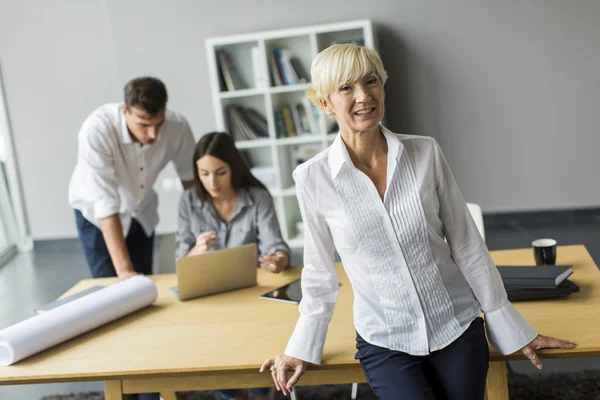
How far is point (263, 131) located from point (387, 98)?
100 centimetres

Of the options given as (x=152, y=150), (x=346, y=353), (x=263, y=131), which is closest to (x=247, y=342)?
(x=346, y=353)

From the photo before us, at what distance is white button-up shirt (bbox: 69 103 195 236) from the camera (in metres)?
3.33

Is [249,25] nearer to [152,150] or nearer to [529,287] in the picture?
[152,150]

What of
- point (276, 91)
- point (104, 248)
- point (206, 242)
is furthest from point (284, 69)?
point (206, 242)

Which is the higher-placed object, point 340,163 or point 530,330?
point 340,163

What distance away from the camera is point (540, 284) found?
225 cm

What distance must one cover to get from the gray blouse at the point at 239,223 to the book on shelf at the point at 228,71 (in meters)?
2.66

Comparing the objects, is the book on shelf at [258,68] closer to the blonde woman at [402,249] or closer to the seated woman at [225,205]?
the seated woman at [225,205]

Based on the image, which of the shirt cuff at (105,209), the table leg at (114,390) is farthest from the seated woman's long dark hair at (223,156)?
the table leg at (114,390)

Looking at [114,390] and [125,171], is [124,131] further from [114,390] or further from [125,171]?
[114,390]

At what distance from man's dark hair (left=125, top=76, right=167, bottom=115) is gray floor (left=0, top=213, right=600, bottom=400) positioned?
2.22 meters

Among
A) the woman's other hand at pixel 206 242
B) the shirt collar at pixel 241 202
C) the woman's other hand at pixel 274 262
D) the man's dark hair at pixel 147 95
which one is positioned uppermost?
the man's dark hair at pixel 147 95

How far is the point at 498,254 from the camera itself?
2746mm

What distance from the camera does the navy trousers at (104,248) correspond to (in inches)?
137
